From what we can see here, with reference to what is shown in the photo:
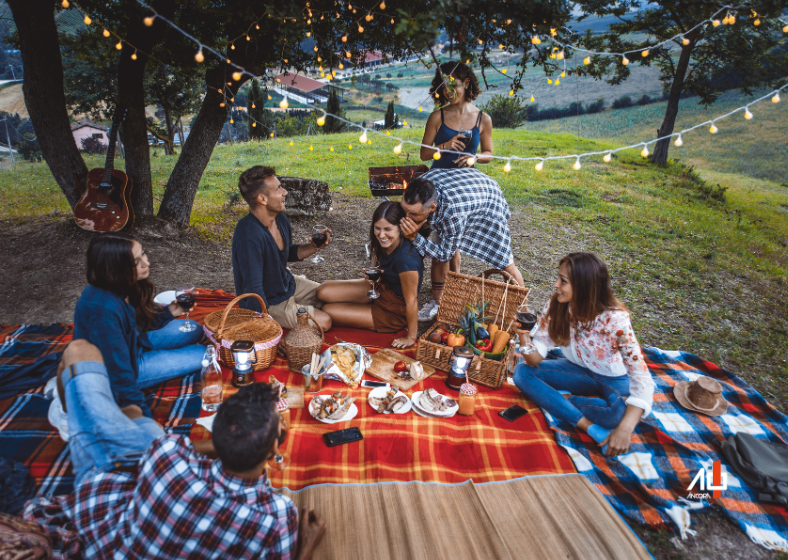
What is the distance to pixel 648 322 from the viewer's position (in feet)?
16.2

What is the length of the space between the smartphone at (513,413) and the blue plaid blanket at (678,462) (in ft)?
0.61

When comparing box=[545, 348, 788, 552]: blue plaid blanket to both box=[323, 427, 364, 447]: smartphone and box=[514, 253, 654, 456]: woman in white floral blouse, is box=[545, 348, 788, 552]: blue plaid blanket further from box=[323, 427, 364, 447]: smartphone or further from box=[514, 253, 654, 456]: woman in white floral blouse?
box=[323, 427, 364, 447]: smartphone

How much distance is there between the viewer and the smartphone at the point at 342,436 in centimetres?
278

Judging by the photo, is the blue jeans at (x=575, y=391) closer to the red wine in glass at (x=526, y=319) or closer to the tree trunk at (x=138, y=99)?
the red wine in glass at (x=526, y=319)

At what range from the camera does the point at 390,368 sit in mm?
3602

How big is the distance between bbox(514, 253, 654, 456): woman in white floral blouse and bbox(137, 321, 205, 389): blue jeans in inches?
101

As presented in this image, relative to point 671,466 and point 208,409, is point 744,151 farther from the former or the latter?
point 208,409

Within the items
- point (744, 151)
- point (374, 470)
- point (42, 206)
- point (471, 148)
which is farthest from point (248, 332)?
point (744, 151)

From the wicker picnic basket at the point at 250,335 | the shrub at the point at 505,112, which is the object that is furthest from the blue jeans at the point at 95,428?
the shrub at the point at 505,112

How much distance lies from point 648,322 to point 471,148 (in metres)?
2.85

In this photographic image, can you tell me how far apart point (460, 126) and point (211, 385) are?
3.60 meters

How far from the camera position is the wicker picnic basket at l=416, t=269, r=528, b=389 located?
3.46 meters

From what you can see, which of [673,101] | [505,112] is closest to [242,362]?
[673,101]

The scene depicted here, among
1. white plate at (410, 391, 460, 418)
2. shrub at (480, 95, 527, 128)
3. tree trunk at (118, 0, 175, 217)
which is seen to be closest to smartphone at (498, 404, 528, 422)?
white plate at (410, 391, 460, 418)
